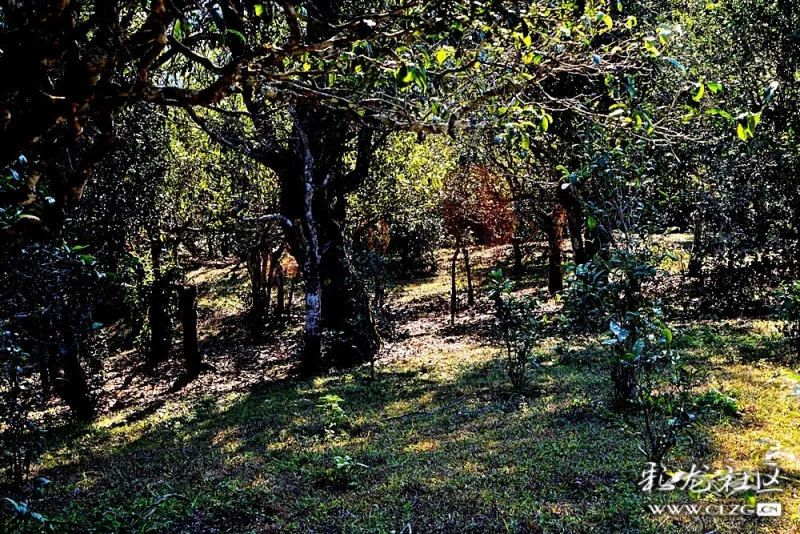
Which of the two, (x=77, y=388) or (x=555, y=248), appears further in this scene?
(x=555, y=248)

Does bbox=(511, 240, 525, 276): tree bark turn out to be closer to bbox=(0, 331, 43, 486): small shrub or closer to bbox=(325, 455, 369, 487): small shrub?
bbox=(325, 455, 369, 487): small shrub

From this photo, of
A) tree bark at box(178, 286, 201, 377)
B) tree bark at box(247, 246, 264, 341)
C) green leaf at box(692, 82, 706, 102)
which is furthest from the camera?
tree bark at box(247, 246, 264, 341)

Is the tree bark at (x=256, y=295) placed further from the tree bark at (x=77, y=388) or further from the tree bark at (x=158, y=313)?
the tree bark at (x=77, y=388)

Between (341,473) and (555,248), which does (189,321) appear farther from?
(555,248)

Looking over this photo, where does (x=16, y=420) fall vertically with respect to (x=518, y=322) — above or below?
below

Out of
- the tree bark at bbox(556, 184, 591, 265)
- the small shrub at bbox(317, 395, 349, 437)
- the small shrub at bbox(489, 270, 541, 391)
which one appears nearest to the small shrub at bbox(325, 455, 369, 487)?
the small shrub at bbox(317, 395, 349, 437)

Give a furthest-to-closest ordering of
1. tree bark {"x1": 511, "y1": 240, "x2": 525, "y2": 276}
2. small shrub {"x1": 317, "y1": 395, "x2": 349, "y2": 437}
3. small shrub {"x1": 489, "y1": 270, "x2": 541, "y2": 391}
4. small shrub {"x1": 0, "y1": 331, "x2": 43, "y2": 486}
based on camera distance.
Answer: tree bark {"x1": 511, "y1": 240, "x2": 525, "y2": 276}, small shrub {"x1": 489, "y1": 270, "x2": 541, "y2": 391}, small shrub {"x1": 317, "y1": 395, "x2": 349, "y2": 437}, small shrub {"x1": 0, "y1": 331, "x2": 43, "y2": 486}

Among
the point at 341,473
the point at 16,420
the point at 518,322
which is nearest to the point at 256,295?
the point at 518,322

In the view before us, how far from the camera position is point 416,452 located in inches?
280

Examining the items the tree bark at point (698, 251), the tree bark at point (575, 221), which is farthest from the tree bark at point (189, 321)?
the tree bark at point (698, 251)

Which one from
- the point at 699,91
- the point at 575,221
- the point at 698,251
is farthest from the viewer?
the point at 575,221

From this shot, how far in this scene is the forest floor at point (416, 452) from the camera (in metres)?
5.12

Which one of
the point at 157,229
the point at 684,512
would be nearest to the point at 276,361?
the point at 157,229

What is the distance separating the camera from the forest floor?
16.8 feet
